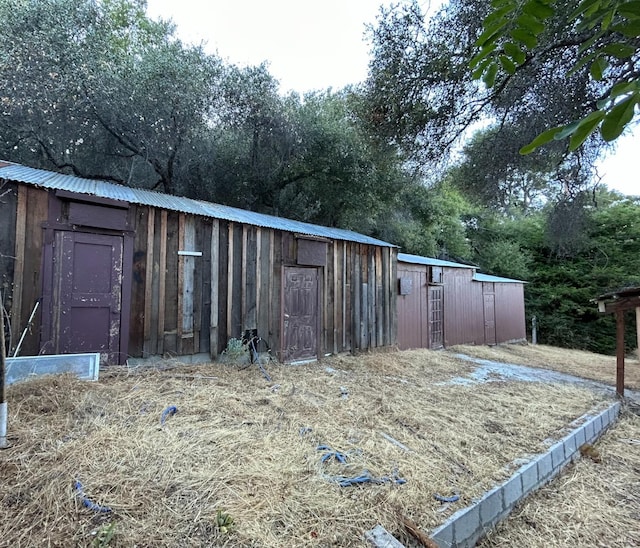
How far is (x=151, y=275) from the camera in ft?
14.5

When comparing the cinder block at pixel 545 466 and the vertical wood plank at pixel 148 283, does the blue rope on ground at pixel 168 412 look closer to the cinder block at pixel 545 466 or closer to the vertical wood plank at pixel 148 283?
the vertical wood plank at pixel 148 283

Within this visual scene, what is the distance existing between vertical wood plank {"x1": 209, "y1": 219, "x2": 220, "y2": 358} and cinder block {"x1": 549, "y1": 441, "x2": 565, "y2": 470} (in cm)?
402

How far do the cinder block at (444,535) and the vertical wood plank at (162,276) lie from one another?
12.0 ft

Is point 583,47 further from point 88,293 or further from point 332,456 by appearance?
point 88,293

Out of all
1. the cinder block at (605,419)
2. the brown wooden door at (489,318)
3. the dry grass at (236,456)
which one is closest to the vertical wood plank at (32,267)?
the dry grass at (236,456)

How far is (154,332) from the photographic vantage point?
14.4 ft

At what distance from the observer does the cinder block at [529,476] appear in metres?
2.74

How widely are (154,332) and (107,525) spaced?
302 cm

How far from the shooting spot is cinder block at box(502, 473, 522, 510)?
2.53 metres

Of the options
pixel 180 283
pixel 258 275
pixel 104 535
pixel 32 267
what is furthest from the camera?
pixel 258 275

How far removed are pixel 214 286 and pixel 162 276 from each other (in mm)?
722

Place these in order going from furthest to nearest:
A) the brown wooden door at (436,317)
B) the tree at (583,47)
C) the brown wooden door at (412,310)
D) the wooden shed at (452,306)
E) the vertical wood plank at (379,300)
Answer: the brown wooden door at (436,317), the wooden shed at (452,306), the brown wooden door at (412,310), the vertical wood plank at (379,300), the tree at (583,47)

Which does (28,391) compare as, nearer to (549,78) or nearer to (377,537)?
(377,537)

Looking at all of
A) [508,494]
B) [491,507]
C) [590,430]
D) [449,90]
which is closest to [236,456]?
[491,507]
